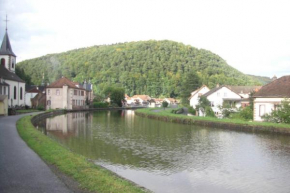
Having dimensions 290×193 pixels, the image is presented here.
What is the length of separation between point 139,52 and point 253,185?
431ft

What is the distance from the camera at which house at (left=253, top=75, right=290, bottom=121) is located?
102ft

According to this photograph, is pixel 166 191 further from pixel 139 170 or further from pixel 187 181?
pixel 139 170

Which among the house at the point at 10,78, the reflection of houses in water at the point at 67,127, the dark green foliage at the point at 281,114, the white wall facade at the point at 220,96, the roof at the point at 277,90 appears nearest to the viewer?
the reflection of houses in water at the point at 67,127

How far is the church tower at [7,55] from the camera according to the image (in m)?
54.3

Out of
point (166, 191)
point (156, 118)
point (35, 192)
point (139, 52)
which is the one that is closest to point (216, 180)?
point (166, 191)

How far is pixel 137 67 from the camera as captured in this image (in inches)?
5246

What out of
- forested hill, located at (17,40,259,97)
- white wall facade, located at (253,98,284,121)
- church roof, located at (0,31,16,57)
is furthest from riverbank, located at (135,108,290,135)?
forested hill, located at (17,40,259,97)

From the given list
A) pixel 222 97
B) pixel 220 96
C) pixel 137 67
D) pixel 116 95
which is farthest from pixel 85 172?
pixel 137 67

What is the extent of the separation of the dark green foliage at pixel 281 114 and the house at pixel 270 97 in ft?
4.70

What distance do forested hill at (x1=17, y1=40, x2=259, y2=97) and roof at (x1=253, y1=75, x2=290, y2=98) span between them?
7995 cm

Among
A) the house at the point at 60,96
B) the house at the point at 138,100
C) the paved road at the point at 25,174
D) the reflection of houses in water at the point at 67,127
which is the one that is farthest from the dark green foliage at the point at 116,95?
the paved road at the point at 25,174

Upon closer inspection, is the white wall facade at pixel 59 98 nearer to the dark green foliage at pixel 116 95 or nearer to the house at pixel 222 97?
the dark green foliage at pixel 116 95

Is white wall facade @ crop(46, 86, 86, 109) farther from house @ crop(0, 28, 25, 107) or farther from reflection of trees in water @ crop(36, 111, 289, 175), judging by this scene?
reflection of trees in water @ crop(36, 111, 289, 175)

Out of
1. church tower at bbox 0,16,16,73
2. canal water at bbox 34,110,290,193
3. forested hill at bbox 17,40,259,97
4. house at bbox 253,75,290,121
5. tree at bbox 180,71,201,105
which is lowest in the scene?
canal water at bbox 34,110,290,193
